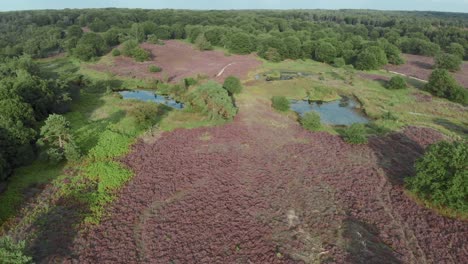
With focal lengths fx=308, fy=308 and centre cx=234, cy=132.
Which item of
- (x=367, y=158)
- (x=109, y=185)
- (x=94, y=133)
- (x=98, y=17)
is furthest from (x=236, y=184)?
(x=98, y=17)

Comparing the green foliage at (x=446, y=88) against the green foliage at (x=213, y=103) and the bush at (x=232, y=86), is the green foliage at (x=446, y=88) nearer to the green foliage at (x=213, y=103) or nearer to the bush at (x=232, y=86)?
the bush at (x=232, y=86)

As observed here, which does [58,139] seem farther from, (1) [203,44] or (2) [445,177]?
(1) [203,44]

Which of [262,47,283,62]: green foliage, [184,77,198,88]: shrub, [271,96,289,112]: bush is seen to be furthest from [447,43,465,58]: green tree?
[184,77,198,88]: shrub

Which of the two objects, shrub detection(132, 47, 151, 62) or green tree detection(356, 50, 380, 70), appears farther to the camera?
shrub detection(132, 47, 151, 62)

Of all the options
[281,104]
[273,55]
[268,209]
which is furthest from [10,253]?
[273,55]

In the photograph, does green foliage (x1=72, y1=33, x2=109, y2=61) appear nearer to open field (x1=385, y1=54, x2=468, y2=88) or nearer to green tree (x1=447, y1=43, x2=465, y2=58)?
open field (x1=385, y1=54, x2=468, y2=88)

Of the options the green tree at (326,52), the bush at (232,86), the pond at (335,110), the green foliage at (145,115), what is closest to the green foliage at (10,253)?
the green foliage at (145,115)

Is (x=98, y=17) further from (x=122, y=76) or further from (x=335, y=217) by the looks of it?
(x=335, y=217)
